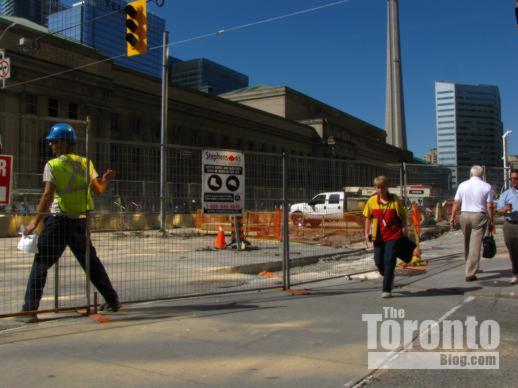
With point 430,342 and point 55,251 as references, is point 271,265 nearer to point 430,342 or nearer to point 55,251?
point 55,251

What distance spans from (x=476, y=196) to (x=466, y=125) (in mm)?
36516

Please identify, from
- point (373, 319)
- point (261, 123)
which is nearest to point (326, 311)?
point (373, 319)

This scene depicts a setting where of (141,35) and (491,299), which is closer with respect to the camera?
(491,299)

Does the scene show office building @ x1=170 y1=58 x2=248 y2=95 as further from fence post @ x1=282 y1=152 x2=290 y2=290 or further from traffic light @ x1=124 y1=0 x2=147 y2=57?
fence post @ x1=282 y1=152 x2=290 y2=290

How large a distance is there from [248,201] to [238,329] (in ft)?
11.0

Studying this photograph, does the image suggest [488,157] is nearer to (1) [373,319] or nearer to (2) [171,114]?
(2) [171,114]

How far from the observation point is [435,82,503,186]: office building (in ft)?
136

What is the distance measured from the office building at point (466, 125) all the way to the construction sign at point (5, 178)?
38.6 meters

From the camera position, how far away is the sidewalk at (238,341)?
13.8 feet

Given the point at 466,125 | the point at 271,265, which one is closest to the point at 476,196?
the point at 271,265

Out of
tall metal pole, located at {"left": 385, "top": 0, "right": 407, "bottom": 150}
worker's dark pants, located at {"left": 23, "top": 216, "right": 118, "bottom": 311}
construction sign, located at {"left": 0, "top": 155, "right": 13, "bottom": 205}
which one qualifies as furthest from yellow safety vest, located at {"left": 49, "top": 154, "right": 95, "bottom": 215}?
tall metal pole, located at {"left": 385, "top": 0, "right": 407, "bottom": 150}

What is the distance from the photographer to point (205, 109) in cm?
6600

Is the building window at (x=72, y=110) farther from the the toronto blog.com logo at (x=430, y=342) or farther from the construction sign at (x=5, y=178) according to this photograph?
the the toronto blog.com logo at (x=430, y=342)

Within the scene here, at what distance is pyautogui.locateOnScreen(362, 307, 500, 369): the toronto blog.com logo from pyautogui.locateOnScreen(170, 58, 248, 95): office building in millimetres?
59510
